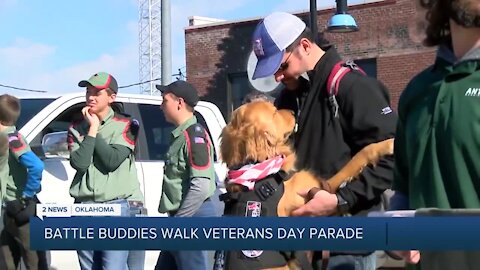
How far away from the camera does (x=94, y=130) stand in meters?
6.25

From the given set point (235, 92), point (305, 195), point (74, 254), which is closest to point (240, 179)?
point (305, 195)

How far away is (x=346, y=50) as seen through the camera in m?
26.1

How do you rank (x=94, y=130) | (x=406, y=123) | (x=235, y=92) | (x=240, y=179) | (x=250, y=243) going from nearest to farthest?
1. (x=250, y=243)
2. (x=406, y=123)
3. (x=240, y=179)
4. (x=94, y=130)
5. (x=235, y=92)

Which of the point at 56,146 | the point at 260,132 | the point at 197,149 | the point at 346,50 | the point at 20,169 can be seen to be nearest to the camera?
the point at 260,132

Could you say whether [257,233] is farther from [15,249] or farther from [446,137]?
[15,249]

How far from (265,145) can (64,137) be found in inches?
130

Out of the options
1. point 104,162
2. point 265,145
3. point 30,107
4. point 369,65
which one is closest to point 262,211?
point 265,145

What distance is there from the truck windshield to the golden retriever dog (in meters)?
3.36

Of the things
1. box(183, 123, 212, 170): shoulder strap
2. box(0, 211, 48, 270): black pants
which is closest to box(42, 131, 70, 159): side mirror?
box(0, 211, 48, 270): black pants

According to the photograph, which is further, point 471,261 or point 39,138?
point 39,138

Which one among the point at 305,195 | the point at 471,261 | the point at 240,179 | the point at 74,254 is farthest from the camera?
the point at 74,254

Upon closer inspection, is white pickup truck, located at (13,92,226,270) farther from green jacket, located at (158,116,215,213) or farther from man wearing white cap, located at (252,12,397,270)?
man wearing white cap, located at (252,12,397,270)

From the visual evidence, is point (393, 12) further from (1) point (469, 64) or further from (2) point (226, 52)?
(1) point (469, 64)

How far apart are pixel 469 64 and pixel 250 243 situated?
0.80 meters
